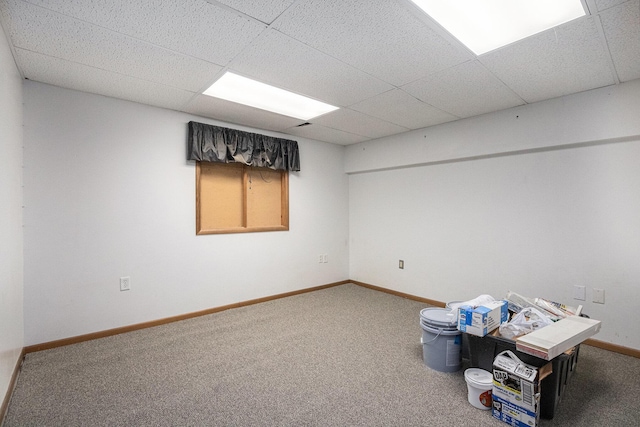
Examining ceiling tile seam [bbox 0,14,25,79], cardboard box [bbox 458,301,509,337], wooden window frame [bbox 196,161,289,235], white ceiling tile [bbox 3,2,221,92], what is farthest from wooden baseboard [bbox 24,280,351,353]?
cardboard box [bbox 458,301,509,337]

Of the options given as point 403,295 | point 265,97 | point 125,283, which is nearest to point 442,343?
Answer: point 403,295

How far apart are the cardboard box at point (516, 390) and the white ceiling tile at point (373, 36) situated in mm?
2030

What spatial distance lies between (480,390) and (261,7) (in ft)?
8.61

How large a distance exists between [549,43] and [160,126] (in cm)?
348

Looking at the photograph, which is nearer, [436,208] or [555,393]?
[555,393]

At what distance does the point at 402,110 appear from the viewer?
325cm

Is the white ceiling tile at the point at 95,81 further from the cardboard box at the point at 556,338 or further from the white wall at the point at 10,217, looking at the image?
the cardboard box at the point at 556,338

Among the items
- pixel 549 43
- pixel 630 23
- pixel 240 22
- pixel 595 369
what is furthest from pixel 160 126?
pixel 595 369

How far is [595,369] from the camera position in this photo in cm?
233

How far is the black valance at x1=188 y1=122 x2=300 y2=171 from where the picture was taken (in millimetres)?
3418

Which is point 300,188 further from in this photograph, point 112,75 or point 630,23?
point 630,23

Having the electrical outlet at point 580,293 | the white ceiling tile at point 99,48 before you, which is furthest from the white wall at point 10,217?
the electrical outlet at point 580,293

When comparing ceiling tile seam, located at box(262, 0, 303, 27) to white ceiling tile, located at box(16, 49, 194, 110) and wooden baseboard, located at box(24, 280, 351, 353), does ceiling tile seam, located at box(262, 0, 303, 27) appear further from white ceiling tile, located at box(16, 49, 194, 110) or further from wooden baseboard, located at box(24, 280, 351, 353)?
wooden baseboard, located at box(24, 280, 351, 353)

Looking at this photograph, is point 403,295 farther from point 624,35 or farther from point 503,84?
point 624,35
